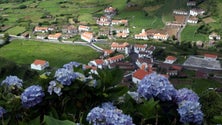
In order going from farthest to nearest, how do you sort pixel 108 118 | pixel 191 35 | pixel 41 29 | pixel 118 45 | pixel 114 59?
1. pixel 41 29
2. pixel 191 35
3. pixel 118 45
4. pixel 114 59
5. pixel 108 118

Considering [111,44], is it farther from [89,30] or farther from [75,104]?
[75,104]

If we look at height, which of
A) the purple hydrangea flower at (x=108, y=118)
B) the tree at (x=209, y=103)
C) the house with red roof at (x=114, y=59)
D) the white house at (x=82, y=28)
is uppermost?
the purple hydrangea flower at (x=108, y=118)

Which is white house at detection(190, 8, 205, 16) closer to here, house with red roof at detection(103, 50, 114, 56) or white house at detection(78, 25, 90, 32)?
white house at detection(78, 25, 90, 32)

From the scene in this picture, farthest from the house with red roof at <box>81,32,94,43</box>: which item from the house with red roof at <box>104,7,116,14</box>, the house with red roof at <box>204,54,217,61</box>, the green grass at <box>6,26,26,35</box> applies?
the house with red roof at <box>204,54,217,61</box>

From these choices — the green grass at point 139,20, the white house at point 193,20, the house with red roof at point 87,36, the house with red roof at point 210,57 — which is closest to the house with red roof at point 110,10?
the green grass at point 139,20

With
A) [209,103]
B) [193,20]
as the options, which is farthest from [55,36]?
[209,103]

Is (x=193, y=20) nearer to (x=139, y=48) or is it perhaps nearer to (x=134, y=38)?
(x=134, y=38)

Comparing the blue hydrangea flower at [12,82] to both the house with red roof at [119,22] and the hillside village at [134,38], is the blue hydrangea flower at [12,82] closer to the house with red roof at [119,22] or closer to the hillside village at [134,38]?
the hillside village at [134,38]
